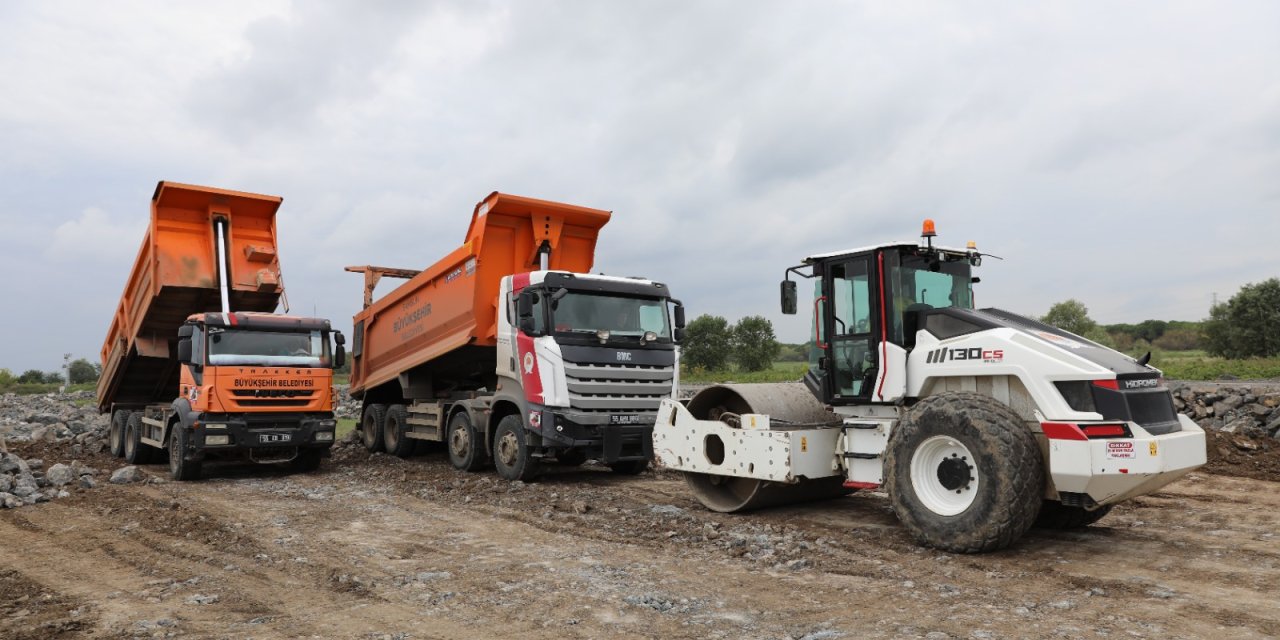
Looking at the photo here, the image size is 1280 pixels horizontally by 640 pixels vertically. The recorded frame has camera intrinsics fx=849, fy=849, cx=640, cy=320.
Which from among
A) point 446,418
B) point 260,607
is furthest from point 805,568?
point 446,418

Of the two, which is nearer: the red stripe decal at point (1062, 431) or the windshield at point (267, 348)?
the red stripe decal at point (1062, 431)

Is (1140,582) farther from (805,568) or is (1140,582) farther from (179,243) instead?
(179,243)

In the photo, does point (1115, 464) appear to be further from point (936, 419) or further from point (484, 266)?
point (484, 266)

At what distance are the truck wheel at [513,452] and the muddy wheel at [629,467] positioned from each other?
1372 millimetres

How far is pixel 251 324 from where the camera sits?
12.1 meters

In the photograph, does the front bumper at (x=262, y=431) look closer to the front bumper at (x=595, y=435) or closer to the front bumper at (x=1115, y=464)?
the front bumper at (x=595, y=435)

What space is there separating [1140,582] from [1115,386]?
1.35 metres

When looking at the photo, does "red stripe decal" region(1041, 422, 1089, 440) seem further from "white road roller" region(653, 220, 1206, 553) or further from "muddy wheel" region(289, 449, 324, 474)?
"muddy wheel" region(289, 449, 324, 474)

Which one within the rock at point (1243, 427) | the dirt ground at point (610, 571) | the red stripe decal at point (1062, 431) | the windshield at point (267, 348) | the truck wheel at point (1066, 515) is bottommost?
the dirt ground at point (610, 571)

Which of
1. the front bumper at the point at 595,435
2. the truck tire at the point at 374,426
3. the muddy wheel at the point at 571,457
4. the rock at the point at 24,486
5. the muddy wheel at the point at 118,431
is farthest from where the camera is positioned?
the truck tire at the point at 374,426

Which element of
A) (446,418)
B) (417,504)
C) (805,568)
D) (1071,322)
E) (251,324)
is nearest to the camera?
(805,568)

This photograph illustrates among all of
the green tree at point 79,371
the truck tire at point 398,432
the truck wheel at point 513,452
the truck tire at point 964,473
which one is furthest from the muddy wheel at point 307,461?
the green tree at point 79,371

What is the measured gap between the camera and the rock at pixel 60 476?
34.8ft

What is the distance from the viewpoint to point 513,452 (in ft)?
36.7
